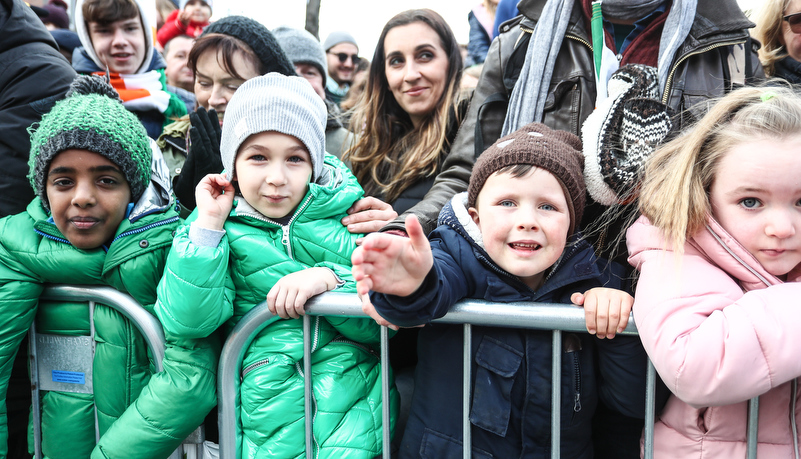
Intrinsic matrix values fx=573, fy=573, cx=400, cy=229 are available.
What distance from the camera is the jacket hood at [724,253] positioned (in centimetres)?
161

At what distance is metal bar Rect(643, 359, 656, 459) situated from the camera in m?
1.70

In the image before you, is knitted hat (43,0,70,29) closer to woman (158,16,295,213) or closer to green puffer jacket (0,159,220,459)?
woman (158,16,295,213)

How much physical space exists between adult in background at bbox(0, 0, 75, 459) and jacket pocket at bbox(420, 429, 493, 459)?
1.78 m

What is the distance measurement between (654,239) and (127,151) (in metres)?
1.95

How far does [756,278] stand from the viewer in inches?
63.2

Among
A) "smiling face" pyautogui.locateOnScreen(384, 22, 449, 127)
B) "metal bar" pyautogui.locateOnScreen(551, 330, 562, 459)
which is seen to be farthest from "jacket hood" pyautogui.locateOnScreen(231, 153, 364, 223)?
"metal bar" pyautogui.locateOnScreen(551, 330, 562, 459)

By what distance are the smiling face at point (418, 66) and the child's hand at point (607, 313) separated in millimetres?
1655

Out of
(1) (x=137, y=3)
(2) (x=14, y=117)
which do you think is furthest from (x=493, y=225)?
(1) (x=137, y=3)

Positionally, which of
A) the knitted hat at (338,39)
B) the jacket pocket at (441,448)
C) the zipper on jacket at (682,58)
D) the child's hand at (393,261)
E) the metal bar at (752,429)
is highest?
the knitted hat at (338,39)

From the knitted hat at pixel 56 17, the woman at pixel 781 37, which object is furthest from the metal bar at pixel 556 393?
the knitted hat at pixel 56 17

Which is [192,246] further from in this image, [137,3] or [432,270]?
[137,3]

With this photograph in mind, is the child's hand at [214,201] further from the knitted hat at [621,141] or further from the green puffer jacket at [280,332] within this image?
the knitted hat at [621,141]

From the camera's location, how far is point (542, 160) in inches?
72.2

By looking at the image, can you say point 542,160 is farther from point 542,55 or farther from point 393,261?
point 542,55
